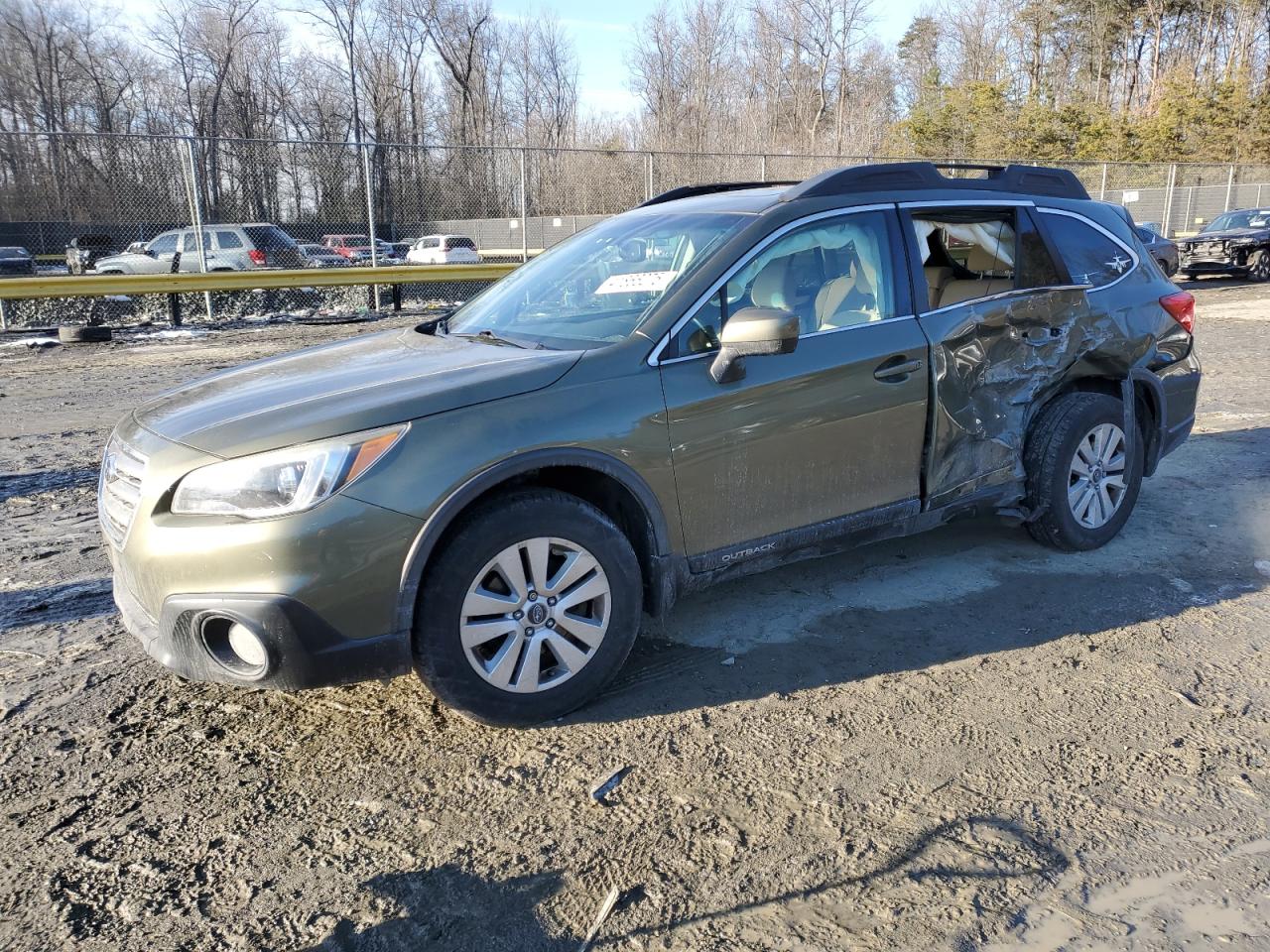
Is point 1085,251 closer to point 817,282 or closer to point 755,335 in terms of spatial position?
point 817,282

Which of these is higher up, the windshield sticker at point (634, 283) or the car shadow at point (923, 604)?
the windshield sticker at point (634, 283)

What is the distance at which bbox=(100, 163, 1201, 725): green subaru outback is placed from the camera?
281cm

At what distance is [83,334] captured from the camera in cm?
1311

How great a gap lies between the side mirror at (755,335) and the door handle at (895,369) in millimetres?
609

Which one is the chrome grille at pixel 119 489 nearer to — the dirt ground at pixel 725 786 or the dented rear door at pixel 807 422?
the dirt ground at pixel 725 786

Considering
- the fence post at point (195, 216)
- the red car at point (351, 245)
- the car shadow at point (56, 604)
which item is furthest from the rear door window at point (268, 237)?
the car shadow at point (56, 604)

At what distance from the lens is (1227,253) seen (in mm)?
20281

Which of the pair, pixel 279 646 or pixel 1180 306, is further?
pixel 1180 306

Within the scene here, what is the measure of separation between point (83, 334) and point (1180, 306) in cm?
1340

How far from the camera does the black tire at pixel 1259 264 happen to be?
20219 mm

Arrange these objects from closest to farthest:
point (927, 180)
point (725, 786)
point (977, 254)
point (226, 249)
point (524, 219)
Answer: point (725, 786) < point (927, 180) < point (977, 254) < point (226, 249) < point (524, 219)

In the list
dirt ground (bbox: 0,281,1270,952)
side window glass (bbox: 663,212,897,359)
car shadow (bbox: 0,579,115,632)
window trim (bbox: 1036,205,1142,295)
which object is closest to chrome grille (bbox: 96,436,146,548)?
dirt ground (bbox: 0,281,1270,952)

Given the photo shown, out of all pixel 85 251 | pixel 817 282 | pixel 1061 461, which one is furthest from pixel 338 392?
pixel 85 251

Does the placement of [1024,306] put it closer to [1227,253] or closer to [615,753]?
[615,753]
